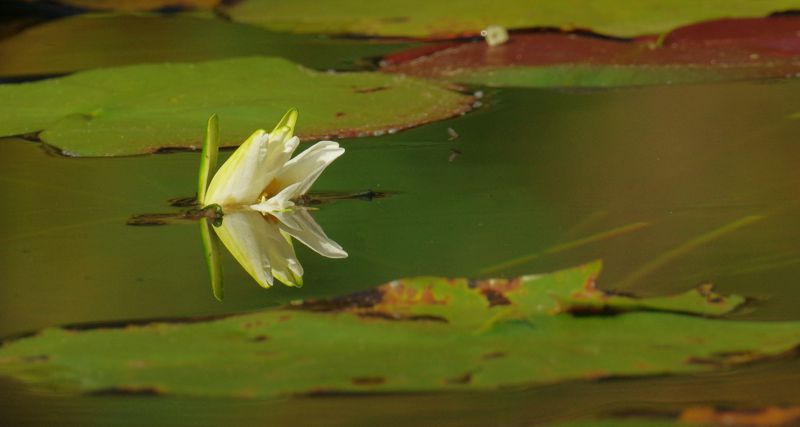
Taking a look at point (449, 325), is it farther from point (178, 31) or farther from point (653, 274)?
point (178, 31)

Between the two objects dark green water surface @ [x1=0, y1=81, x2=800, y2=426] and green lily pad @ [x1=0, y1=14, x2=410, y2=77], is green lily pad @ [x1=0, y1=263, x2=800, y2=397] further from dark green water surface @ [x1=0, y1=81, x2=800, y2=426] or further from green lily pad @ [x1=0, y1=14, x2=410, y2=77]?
green lily pad @ [x1=0, y1=14, x2=410, y2=77]

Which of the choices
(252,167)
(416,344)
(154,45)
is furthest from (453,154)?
(154,45)

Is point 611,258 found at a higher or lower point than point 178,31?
lower

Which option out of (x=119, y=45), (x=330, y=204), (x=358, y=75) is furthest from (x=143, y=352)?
(x=119, y=45)

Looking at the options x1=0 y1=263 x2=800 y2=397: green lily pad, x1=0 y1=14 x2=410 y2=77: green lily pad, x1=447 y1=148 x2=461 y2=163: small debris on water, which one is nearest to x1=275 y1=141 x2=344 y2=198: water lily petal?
x1=447 y1=148 x2=461 y2=163: small debris on water

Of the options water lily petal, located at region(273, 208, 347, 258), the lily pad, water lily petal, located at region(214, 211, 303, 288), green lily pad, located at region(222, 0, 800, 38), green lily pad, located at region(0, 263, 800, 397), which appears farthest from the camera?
green lily pad, located at region(222, 0, 800, 38)

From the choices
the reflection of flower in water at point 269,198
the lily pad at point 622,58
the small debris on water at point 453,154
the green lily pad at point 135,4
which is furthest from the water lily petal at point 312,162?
the green lily pad at point 135,4

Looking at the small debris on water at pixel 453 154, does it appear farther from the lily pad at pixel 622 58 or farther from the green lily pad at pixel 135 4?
the green lily pad at pixel 135 4
